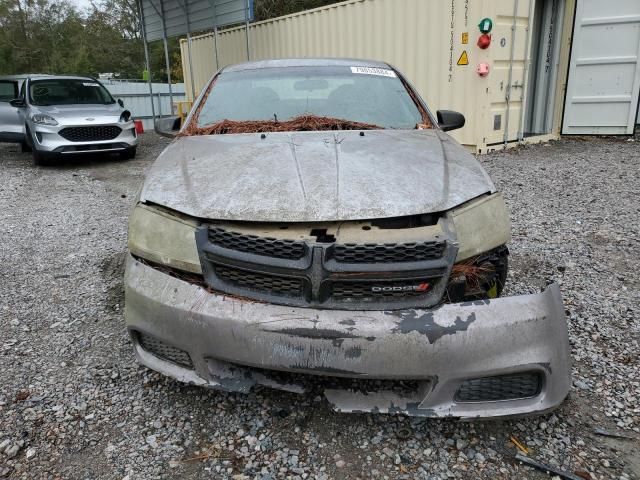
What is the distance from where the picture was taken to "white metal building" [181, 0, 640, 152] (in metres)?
8.00

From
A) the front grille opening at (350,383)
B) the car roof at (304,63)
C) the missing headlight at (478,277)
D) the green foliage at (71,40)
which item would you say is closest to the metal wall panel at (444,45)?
the car roof at (304,63)

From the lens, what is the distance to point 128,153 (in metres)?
9.80

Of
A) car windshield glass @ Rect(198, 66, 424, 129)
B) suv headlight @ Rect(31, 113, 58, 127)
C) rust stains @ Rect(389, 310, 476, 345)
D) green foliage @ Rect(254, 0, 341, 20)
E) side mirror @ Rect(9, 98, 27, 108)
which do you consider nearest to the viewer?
rust stains @ Rect(389, 310, 476, 345)

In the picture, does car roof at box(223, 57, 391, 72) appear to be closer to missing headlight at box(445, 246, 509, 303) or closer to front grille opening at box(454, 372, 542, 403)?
missing headlight at box(445, 246, 509, 303)

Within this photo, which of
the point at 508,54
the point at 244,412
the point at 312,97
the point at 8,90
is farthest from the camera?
the point at 8,90

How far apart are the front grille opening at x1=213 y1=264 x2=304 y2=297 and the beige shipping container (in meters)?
7.06

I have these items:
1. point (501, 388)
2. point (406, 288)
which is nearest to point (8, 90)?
point (406, 288)

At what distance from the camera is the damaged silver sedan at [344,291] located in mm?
1854

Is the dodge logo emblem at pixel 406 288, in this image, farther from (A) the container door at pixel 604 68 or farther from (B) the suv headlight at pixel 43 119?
(A) the container door at pixel 604 68

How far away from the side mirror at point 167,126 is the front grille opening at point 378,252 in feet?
7.27

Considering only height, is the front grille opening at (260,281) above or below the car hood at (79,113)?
below

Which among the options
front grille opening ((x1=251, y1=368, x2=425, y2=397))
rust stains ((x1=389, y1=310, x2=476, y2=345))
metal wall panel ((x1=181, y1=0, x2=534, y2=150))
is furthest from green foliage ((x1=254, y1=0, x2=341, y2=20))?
rust stains ((x1=389, y1=310, x2=476, y2=345))

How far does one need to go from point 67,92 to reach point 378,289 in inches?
387

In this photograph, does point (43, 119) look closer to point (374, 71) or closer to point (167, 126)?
point (167, 126)
